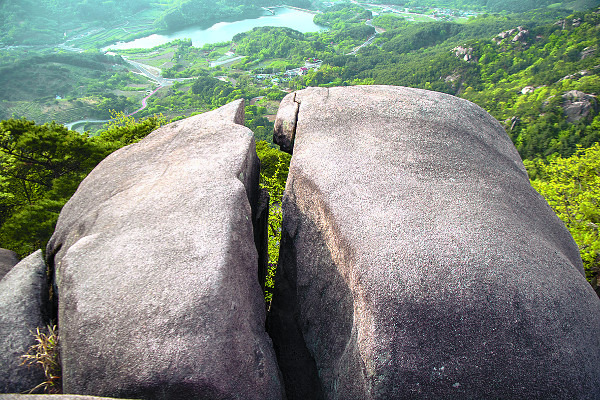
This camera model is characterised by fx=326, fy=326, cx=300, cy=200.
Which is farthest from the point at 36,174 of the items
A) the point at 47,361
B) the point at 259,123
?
the point at 259,123

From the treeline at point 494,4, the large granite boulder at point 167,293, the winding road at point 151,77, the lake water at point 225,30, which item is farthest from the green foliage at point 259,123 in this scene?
the treeline at point 494,4

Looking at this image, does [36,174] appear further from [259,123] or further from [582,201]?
[259,123]

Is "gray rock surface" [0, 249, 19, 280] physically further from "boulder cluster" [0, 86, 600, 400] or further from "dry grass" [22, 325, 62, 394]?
"dry grass" [22, 325, 62, 394]

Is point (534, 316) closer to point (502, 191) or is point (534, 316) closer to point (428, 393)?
point (428, 393)

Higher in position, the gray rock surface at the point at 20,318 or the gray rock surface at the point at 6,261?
the gray rock surface at the point at 20,318

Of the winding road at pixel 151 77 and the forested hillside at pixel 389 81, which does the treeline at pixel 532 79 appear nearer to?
the forested hillside at pixel 389 81

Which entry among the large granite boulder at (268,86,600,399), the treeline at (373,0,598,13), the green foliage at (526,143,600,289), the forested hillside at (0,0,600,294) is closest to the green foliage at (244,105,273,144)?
the forested hillside at (0,0,600,294)
